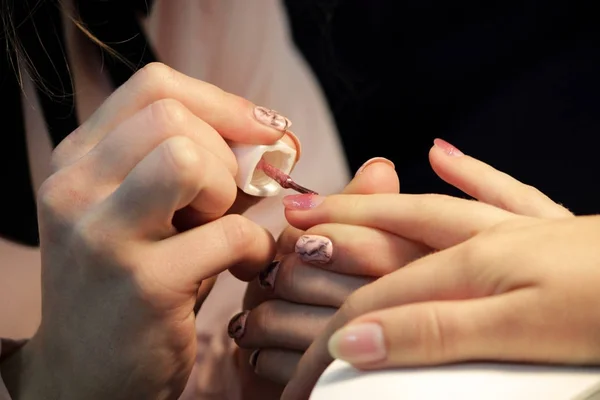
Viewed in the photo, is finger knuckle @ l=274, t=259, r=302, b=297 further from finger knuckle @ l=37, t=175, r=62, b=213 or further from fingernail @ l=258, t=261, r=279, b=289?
finger knuckle @ l=37, t=175, r=62, b=213

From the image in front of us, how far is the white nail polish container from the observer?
0.64m

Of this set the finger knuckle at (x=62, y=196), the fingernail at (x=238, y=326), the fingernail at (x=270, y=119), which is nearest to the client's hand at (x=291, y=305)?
the fingernail at (x=238, y=326)

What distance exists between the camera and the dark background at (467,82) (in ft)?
3.00

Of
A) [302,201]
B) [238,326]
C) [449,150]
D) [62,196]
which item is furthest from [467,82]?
[62,196]

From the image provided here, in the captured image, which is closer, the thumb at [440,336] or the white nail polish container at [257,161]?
the thumb at [440,336]

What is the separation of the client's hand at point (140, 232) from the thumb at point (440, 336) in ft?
0.68

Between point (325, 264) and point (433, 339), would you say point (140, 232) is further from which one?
point (433, 339)

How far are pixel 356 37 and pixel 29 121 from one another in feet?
1.71


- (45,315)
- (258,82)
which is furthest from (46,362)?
(258,82)

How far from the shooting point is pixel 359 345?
44 cm

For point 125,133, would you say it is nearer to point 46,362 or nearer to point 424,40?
point 46,362

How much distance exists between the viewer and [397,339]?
1.43 ft

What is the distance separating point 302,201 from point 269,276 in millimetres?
90

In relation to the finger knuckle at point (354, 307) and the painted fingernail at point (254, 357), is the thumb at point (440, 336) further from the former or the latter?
the painted fingernail at point (254, 357)
